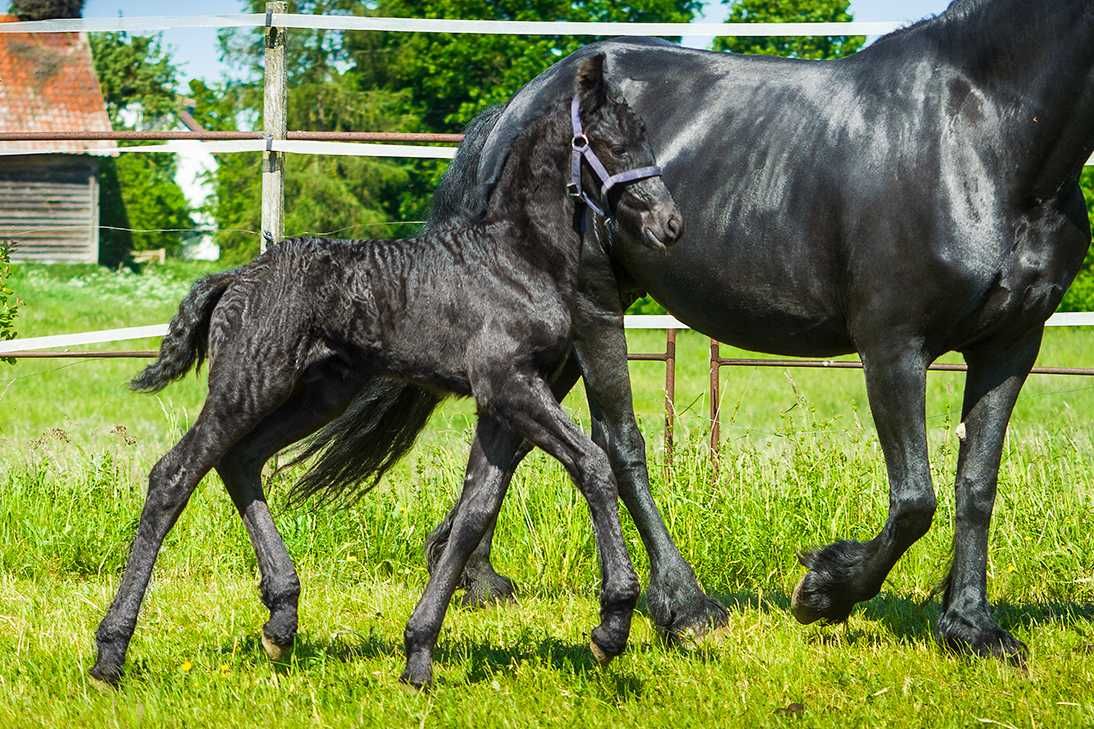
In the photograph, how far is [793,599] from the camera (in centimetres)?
475

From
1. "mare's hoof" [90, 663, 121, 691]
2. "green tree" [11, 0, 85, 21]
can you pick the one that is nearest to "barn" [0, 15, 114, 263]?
"green tree" [11, 0, 85, 21]

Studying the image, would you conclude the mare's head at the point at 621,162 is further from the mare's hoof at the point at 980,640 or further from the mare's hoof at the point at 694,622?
the mare's hoof at the point at 980,640

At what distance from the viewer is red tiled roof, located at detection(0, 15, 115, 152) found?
96.3 ft

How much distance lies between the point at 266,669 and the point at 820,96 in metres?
2.83

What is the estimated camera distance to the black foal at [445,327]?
4004 millimetres

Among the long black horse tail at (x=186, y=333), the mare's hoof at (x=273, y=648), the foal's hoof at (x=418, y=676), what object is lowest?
the mare's hoof at (x=273, y=648)

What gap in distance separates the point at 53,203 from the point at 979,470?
32.8m

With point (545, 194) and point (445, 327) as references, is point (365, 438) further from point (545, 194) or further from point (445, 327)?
point (545, 194)

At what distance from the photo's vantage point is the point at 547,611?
5355mm

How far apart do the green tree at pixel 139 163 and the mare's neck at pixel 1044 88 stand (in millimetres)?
31400

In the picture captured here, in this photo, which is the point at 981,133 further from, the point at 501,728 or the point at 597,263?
the point at 501,728

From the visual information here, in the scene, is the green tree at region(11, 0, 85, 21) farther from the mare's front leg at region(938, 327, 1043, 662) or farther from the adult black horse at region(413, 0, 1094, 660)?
the mare's front leg at region(938, 327, 1043, 662)

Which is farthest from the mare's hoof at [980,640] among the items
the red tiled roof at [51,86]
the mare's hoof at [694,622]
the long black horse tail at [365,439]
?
the red tiled roof at [51,86]

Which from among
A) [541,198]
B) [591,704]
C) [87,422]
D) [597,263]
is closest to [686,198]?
[597,263]
